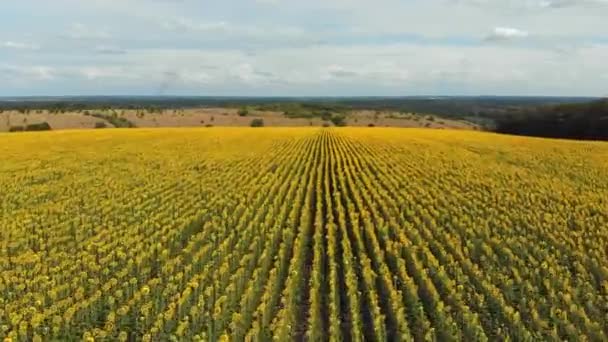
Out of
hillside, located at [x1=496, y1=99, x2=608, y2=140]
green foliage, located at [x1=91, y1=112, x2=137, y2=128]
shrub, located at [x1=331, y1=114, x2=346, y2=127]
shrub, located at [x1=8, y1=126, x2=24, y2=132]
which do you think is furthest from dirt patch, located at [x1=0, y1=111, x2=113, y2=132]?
hillside, located at [x1=496, y1=99, x2=608, y2=140]

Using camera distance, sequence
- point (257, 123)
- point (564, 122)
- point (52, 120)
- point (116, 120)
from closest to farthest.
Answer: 1. point (564, 122)
2. point (52, 120)
3. point (116, 120)
4. point (257, 123)

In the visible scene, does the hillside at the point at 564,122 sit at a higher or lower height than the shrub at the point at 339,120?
higher

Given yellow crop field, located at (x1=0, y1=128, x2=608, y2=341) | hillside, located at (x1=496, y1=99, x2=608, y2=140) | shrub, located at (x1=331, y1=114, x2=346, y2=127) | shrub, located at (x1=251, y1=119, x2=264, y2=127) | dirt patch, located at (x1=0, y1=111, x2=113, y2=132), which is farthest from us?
shrub, located at (x1=331, y1=114, x2=346, y2=127)

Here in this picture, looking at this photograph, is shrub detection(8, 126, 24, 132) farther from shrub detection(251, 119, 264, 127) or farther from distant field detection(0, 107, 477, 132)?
shrub detection(251, 119, 264, 127)

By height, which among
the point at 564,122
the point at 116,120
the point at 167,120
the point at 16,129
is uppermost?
the point at 564,122

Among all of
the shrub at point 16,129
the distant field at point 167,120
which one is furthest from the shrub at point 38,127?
the distant field at point 167,120

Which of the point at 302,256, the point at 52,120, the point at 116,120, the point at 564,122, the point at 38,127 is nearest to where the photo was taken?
the point at 302,256

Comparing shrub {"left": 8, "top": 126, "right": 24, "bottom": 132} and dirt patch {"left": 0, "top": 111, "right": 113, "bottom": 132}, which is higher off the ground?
dirt patch {"left": 0, "top": 111, "right": 113, "bottom": 132}

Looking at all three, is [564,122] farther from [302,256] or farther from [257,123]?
[302,256]

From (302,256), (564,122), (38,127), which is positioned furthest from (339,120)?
(302,256)

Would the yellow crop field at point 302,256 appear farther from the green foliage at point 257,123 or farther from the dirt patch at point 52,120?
the green foliage at point 257,123
